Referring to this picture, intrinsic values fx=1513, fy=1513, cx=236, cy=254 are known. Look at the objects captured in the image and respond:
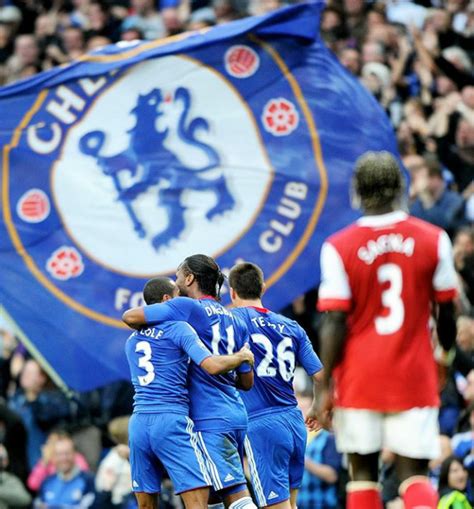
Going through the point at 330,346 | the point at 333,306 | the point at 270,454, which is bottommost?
the point at 270,454

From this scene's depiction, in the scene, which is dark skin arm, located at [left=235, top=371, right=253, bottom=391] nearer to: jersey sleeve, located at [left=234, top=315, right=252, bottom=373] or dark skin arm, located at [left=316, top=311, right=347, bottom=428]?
jersey sleeve, located at [left=234, top=315, right=252, bottom=373]

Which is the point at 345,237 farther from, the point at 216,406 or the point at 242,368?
the point at 216,406

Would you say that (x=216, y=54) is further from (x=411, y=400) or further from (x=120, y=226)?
(x=411, y=400)

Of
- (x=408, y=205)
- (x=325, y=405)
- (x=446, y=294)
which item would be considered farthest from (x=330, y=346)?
(x=408, y=205)

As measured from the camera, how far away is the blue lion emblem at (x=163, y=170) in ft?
48.0

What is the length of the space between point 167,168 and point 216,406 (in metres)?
5.34

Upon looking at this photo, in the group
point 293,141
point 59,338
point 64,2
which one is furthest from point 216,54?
point 64,2

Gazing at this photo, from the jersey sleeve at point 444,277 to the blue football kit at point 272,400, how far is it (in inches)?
114

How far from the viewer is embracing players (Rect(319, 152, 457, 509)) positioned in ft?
24.6

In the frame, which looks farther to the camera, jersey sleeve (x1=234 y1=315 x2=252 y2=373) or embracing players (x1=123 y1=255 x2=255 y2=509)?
jersey sleeve (x1=234 y1=315 x2=252 y2=373)

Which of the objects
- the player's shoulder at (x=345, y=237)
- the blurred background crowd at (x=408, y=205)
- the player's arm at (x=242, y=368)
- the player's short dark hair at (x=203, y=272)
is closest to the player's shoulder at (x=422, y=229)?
the player's shoulder at (x=345, y=237)

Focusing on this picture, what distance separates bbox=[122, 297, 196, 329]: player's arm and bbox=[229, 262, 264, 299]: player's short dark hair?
90cm

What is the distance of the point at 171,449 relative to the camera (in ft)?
31.3

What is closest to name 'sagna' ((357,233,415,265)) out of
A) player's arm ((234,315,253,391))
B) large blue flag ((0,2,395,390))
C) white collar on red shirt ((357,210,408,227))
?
white collar on red shirt ((357,210,408,227))
